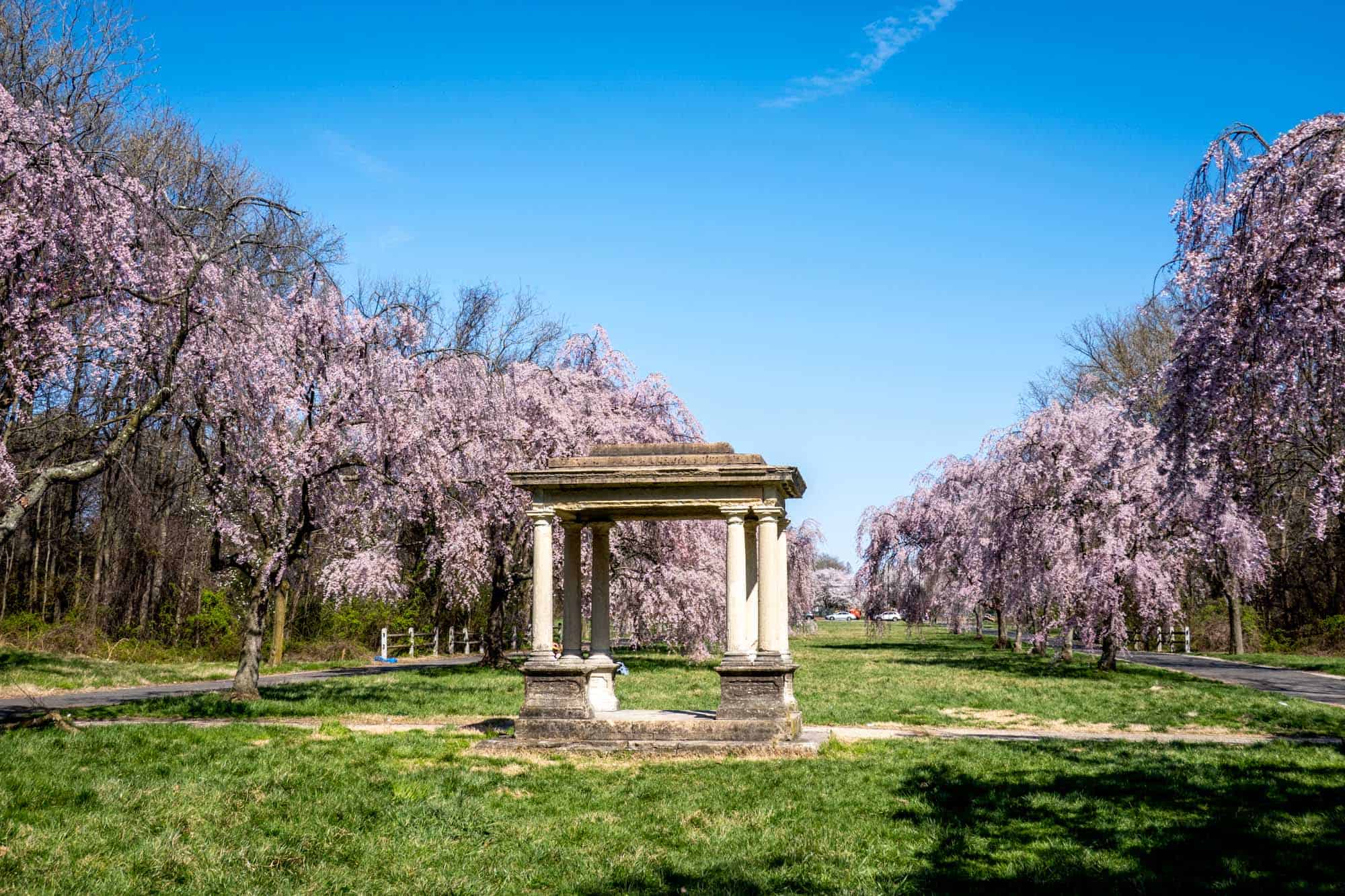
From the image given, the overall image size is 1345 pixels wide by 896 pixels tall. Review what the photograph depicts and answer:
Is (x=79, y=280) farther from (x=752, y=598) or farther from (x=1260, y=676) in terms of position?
(x=1260, y=676)

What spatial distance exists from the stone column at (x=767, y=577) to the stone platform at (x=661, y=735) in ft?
3.67

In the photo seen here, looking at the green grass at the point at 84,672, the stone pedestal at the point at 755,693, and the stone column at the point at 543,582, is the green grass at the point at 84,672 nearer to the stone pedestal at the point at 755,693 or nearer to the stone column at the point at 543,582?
the stone column at the point at 543,582

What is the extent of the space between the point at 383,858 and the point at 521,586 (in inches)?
979

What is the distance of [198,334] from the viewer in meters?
17.1

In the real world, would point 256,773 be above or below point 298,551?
below

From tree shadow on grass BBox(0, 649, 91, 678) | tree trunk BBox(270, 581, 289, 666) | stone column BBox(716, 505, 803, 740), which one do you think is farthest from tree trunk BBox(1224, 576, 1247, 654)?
tree shadow on grass BBox(0, 649, 91, 678)

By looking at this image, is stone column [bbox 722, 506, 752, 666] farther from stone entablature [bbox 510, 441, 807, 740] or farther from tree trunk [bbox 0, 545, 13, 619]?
tree trunk [bbox 0, 545, 13, 619]

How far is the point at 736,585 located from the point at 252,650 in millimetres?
10099

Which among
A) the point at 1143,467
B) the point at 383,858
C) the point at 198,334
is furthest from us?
the point at 1143,467

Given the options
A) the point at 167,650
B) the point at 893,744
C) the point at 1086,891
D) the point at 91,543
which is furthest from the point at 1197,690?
the point at 91,543

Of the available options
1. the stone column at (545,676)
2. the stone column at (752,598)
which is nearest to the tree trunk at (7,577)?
the stone column at (545,676)

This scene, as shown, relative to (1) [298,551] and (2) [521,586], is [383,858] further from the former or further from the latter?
(2) [521,586]

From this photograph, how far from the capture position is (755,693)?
13.9m

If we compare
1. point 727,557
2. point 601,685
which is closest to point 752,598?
point 727,557
